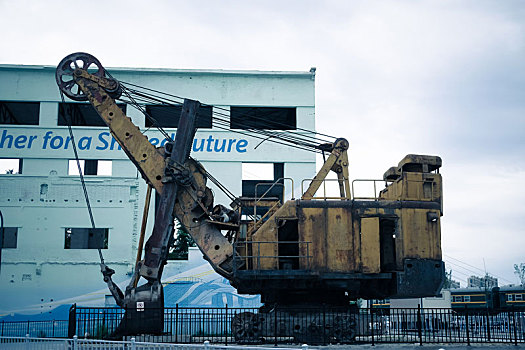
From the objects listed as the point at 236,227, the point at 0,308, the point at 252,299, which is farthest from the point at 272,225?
the point at 0,308

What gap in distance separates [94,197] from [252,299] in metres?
9.52

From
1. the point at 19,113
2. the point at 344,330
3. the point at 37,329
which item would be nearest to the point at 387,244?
the point at 344,330

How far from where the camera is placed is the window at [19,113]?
2920 centimetres

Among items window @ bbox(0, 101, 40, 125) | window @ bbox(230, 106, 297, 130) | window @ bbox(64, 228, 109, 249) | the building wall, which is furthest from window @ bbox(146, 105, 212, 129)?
window @ bbox(64, 228, 109, 249)

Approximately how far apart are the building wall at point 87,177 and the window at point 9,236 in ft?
0.86

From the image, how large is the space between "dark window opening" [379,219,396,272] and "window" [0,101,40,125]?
2049cm

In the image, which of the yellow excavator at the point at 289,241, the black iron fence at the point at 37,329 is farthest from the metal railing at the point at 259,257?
the black iron fence at the point at 37,329

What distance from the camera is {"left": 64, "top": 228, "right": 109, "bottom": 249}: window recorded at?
27.5 m

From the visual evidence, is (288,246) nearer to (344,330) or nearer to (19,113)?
(344,330)

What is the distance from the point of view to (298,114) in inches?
1147

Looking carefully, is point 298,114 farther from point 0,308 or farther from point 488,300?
point 488,300

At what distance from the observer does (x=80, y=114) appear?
3050 cm

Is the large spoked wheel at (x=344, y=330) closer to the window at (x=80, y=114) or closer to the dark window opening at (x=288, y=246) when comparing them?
the dark window opening at (x=288, y=246)

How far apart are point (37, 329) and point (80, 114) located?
1173 cm
